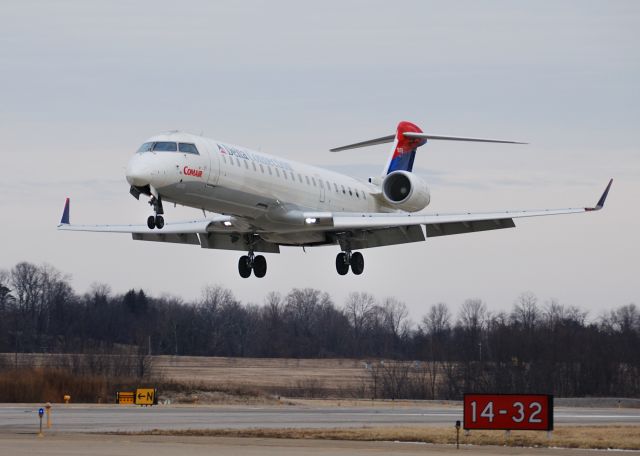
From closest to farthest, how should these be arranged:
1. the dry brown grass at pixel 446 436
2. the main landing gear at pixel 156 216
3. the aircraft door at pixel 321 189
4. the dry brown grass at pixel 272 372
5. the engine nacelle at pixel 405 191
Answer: the dry brown grass at pixel 446 436 → the main landing gear at pixel 156 216 → the aircraft door at pixel 321 189 → the engine nacelle at pixel 405 191 → the dry brown grass at pixel 272 372

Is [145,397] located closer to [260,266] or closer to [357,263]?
[260,266]

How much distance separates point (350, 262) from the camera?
4697 cm

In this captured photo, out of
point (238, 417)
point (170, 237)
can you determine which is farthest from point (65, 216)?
point (238, 417)

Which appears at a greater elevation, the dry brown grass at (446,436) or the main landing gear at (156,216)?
the main landing gear at (156,216)

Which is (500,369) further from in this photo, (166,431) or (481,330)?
(166,431)

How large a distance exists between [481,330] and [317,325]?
25.4 meters

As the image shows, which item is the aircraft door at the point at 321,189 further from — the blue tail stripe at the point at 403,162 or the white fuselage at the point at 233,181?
the blue tail stripe at the point at 403,162

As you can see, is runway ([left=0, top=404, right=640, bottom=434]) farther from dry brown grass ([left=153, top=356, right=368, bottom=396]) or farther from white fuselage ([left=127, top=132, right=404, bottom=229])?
dry brown grass ([left=153, top=356, right=368, bottom=396])

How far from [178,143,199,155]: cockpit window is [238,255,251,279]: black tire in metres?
9.16

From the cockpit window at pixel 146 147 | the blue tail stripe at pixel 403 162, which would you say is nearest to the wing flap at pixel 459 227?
the blue tail stripe at pixel 403 162

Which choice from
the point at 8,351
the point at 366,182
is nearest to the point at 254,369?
the point at 8,351

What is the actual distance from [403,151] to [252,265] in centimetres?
995

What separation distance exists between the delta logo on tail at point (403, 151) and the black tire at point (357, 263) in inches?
283

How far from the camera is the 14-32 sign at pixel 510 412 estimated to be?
37906mm
